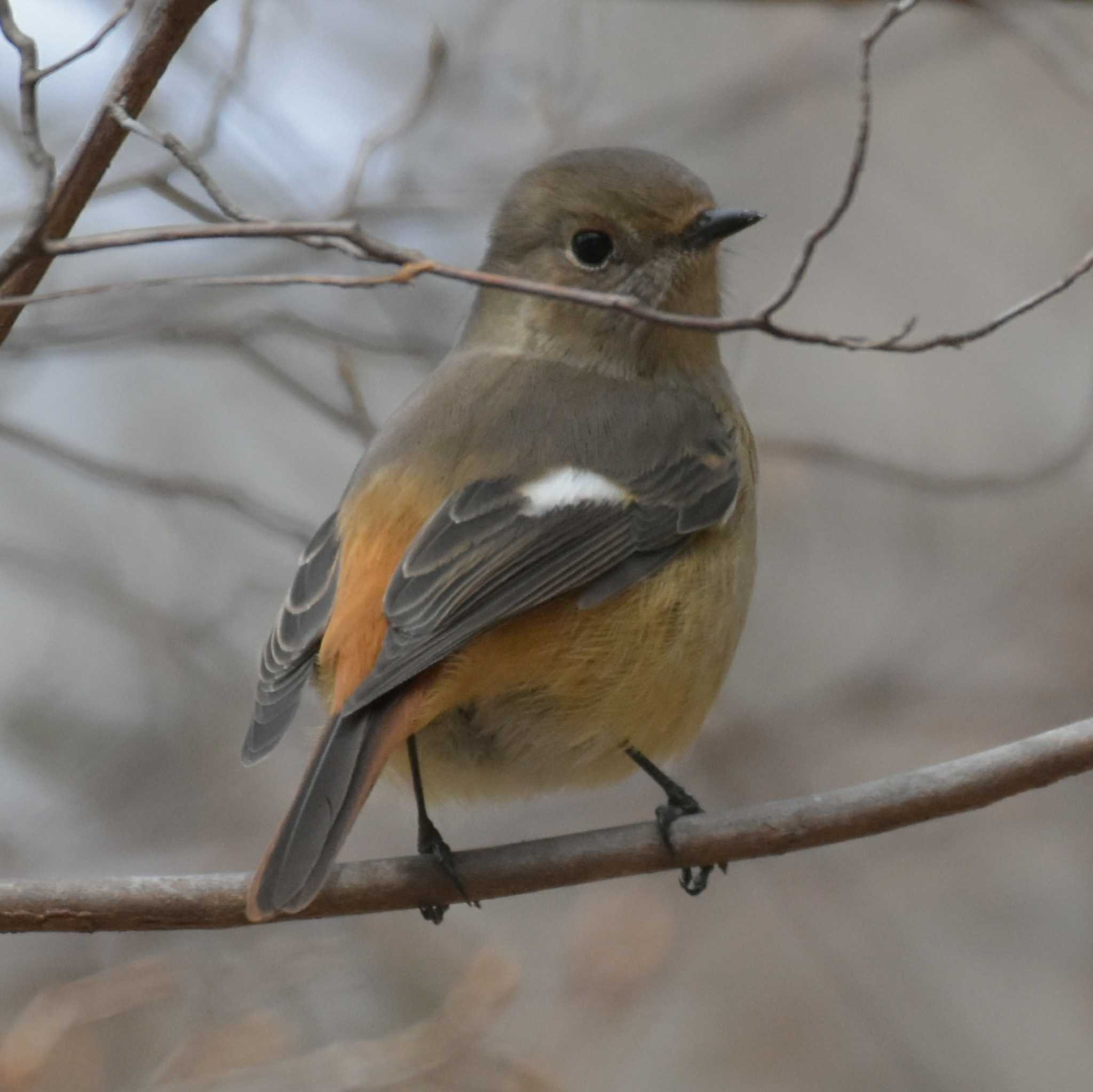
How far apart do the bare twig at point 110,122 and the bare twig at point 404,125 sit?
142 centimetres

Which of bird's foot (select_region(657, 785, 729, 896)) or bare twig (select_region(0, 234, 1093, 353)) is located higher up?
bare twig (select_region(0, 234, 1093, 353))

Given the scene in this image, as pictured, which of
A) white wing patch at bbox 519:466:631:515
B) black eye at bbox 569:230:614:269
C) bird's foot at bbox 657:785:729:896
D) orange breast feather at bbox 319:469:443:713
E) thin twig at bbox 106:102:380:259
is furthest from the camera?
black eye at bbox 569:230:614:269

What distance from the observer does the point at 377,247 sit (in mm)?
2352

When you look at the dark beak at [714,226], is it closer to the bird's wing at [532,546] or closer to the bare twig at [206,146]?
the bird's wing at [532,546]

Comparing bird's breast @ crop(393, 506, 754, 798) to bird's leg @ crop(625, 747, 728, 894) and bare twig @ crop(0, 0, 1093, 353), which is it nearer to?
bird's leg @ crop(625, 747, 728, 894)

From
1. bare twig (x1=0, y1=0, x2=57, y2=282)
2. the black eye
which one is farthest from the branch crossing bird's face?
bare twig (x1=0, y1=0, x2=57, y2=282)

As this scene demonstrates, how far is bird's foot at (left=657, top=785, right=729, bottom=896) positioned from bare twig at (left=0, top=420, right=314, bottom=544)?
52.0 inches

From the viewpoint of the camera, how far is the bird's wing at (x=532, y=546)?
3.18m

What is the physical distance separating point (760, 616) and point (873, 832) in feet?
13.6

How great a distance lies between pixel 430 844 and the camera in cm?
334

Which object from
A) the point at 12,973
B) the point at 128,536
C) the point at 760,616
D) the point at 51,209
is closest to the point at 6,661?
the point at 128,536

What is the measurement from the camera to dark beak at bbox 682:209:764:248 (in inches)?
149

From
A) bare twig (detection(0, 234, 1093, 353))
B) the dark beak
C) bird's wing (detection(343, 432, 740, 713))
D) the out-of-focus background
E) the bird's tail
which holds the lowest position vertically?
the out-of-focus background

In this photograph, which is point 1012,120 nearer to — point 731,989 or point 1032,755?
point 731,989
